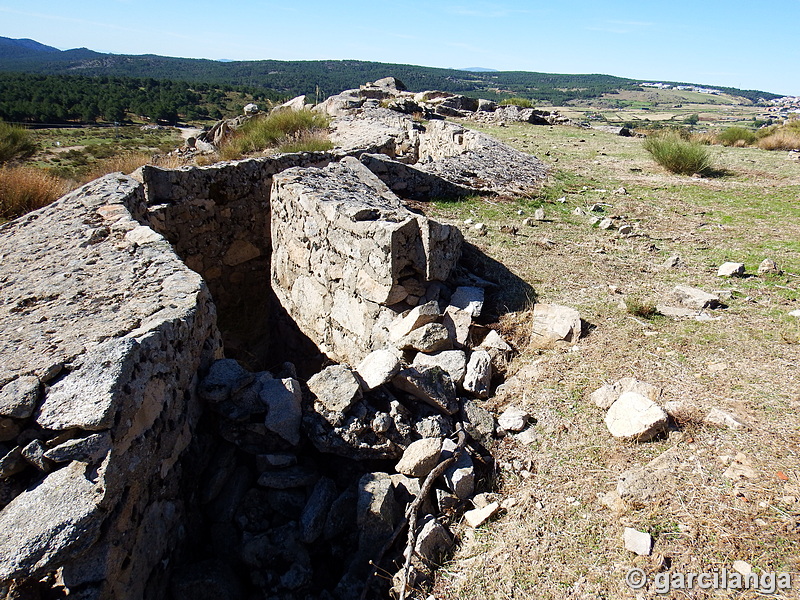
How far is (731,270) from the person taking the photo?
203 inches

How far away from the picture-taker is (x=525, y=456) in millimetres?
3070

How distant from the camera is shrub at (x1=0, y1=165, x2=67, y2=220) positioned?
21.1ft

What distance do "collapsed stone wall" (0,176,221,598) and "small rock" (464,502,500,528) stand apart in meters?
1.53

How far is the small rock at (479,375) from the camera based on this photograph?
3676 millimetres

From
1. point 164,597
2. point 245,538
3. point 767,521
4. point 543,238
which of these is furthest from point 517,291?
point 164,597

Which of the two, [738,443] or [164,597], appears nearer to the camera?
[164,597]

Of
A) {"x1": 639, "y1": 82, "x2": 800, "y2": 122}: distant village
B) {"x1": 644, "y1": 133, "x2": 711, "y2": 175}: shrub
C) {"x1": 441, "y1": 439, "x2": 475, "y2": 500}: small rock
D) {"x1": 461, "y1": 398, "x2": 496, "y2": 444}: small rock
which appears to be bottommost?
{"x1": 441, "y1": 439, "x2": 475, "y2": 500}: small rock

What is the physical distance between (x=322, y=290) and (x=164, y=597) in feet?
9.82

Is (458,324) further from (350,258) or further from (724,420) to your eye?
(724,420)

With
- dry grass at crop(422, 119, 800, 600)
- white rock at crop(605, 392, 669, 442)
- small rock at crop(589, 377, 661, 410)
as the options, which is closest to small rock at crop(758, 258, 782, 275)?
dry grass at crop(422, 119, 800, 600)

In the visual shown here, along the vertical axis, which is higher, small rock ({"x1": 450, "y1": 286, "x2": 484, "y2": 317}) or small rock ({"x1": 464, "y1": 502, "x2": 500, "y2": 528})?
small rock ({"x1": 450, "y1": 286, "x2": 484, "y2": 317})

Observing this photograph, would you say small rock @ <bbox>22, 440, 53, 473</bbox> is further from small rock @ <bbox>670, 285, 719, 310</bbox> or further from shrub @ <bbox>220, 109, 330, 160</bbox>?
shrub @ <bbox>220, 109, 330, 160</bbox>

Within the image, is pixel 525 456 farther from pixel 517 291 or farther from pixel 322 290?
pixel 322 290

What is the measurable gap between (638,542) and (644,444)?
0.73m
